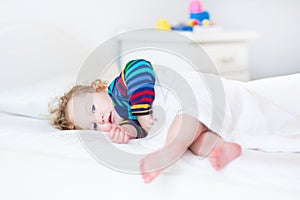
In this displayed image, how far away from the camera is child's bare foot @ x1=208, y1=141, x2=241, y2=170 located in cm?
86

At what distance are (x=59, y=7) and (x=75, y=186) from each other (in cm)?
123

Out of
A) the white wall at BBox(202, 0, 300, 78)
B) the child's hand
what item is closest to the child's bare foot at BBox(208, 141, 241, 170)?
the child's hand

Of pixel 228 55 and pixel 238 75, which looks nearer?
pixel 228 55

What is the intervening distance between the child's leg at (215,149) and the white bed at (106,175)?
A: 1 centimetres

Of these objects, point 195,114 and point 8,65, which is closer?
point 195,114

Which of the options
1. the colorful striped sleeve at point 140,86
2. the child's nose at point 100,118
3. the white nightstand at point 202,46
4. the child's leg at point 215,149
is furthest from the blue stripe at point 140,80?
the white nightstand at point 202,46

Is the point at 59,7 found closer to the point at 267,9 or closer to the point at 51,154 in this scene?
the point at 51,154

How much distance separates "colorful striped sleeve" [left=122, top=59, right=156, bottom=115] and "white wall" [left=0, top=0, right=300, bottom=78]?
1.05 meters

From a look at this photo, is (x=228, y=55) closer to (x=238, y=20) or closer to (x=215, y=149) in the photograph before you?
(x=238, y=20)

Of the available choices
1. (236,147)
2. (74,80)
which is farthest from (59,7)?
(236,147)

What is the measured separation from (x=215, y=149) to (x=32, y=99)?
0.66 metres

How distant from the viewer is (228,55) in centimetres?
242

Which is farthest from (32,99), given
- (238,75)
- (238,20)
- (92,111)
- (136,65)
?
→ (238,20)

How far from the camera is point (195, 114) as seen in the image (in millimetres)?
959
